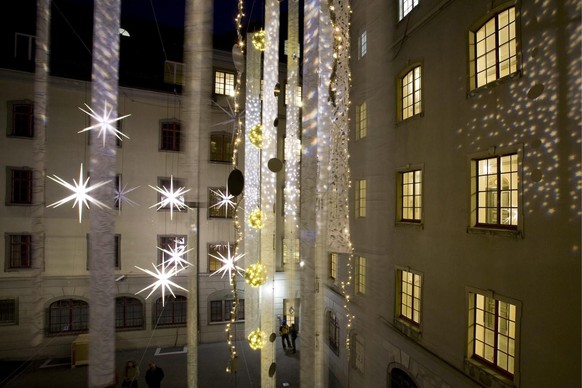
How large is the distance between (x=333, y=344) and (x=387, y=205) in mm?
9429

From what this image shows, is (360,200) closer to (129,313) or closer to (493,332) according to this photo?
(493,332)

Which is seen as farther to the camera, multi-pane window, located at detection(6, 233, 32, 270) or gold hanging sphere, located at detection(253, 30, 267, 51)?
multi-pane window, located at detection(6, 233, 32, 270)

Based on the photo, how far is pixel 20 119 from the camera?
36.4ft

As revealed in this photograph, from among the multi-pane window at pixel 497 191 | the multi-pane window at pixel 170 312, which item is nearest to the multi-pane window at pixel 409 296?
the multi-pane window at pixel 497 191

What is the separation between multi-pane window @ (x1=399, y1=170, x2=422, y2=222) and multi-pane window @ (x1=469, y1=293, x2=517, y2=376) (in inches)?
76.2

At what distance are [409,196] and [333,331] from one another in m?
6.18

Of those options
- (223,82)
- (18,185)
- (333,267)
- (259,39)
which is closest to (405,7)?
(259,39)

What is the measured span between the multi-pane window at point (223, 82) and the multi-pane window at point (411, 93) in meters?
8.33

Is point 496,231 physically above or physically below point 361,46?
below

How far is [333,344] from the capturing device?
10555 mm

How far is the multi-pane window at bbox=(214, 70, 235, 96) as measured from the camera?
13.2 meters

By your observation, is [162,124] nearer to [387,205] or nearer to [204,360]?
[204,360]

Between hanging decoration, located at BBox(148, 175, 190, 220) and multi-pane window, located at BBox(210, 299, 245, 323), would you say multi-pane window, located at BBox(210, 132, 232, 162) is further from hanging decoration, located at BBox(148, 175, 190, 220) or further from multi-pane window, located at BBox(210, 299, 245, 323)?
multi-pane window, located at BBox(210, 299, 245, 323)

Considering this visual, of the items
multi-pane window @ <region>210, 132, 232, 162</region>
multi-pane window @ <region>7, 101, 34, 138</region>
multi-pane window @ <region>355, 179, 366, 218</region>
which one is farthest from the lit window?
multi-pane window @ <region>7, 101, 34, 138</region>
